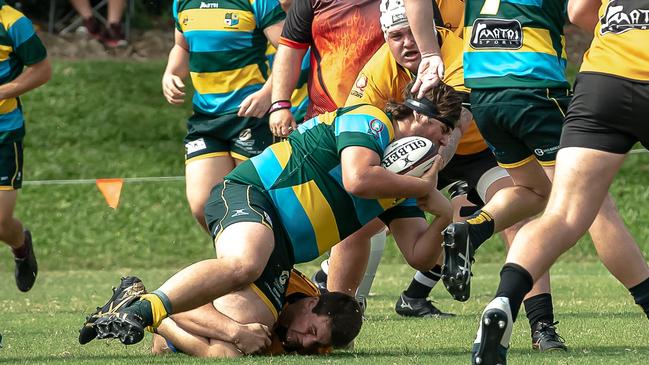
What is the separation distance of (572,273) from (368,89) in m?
6.93

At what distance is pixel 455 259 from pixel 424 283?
3168 millimetres

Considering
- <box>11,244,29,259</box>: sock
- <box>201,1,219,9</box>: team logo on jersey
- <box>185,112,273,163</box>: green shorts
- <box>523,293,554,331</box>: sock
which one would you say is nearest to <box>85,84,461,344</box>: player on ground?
<box>523,293,554,331</box>: sock

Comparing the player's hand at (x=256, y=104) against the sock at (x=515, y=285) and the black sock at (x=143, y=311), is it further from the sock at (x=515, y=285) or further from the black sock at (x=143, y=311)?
the sock at (x=515, y=285)

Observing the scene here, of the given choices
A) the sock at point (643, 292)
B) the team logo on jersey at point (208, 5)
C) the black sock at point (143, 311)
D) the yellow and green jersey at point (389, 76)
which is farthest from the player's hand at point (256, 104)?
the sock at point (643, 292)

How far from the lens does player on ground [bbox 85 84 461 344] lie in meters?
6.45

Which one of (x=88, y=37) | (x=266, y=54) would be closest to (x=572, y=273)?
(x=266, y=54)

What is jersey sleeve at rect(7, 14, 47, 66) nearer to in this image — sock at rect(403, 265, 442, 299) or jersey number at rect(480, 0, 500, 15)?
sock at rect(403, 265, 442, 299)

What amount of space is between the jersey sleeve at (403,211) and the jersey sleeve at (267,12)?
9.66 ft

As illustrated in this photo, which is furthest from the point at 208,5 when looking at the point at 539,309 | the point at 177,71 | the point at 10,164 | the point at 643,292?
the point at 643,292

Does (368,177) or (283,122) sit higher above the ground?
(368,177)

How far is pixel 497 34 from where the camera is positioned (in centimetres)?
680

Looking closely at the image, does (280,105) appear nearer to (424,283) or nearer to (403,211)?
(403,211)

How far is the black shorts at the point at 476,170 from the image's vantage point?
806 centimetres

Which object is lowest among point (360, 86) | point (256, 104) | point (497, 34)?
point (256, 104)
